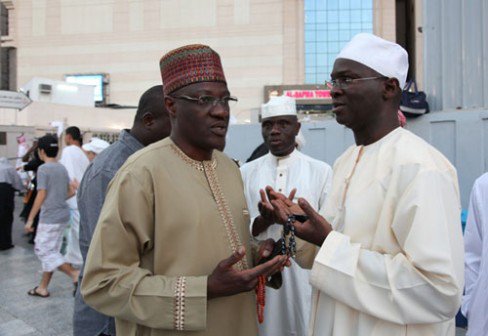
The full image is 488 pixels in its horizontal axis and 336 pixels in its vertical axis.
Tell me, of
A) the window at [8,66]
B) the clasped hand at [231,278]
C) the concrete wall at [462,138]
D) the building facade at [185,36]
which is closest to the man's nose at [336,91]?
the clasped hand at [231,278]

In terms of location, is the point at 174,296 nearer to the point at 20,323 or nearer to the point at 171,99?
the point at 171,99

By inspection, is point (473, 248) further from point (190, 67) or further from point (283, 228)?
point (190, 67)

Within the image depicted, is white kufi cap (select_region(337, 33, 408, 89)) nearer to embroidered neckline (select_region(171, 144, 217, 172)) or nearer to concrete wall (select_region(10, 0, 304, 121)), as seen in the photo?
embroidered neckline (select_region(171, 144, 217, 172))

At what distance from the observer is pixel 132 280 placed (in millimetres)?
1532

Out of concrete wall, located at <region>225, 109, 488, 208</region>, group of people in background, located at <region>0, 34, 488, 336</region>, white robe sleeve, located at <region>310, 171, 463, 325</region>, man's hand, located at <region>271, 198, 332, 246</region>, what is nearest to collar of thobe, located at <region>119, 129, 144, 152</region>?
group of people in background, located at <region>0, 34, 488, 336</region>

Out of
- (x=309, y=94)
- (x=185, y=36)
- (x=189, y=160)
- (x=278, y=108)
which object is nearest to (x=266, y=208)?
(x=189, y=160)

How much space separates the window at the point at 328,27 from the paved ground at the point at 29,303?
24.5 meters

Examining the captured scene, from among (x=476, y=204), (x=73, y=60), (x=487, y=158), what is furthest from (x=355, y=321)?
(x=73, y=60)

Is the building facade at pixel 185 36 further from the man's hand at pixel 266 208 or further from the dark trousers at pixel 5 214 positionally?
the man's hand at pixel 266 208

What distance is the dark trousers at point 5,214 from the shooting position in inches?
318

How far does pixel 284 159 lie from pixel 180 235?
91.8 inches

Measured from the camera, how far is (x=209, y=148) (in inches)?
71.1

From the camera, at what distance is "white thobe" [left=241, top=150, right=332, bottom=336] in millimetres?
3221

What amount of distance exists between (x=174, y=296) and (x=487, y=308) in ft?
5.54
